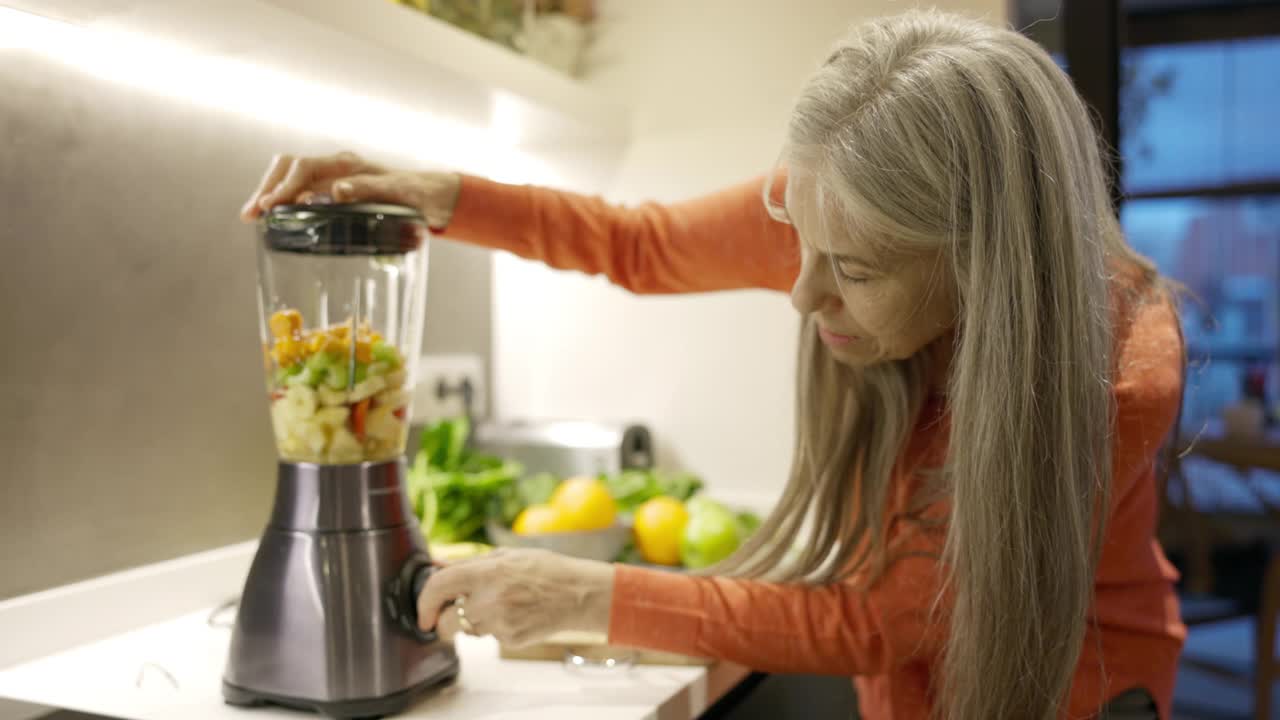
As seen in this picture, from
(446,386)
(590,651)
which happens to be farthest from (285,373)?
(446,386)

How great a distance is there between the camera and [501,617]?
875 millimetres

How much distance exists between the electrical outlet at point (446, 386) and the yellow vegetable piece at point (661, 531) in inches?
18.8

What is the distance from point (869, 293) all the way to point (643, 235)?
42 cm

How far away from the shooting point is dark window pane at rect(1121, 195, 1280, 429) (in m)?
2.70

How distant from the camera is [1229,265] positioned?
2740 mm

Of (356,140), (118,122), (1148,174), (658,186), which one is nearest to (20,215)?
(118,122)

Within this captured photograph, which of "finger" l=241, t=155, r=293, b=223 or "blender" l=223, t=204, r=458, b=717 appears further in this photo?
"finger" l=241, t=155, r=293, b=223

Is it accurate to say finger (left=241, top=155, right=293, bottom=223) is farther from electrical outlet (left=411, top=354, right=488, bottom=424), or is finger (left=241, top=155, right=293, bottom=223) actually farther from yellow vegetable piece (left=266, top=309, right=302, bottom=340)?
electrical outlet (left=411, top=354, right=488, bottom=424)

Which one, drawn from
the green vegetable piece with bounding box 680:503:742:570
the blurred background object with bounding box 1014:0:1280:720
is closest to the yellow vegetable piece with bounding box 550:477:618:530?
the green vegetable piece with bounding box 680:503:742:570

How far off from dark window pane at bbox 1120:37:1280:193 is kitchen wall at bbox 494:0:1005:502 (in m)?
1.52

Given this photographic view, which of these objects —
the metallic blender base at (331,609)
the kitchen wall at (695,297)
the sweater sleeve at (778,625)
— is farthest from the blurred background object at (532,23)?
the sweater sleeve at (778,625)

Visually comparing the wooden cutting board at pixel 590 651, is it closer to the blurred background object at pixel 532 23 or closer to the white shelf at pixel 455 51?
the white shelf at pixel 455 51

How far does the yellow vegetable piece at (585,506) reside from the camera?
1279mm

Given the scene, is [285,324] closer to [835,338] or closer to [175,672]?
[175,672]
